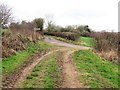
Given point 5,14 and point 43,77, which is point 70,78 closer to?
point 43,77

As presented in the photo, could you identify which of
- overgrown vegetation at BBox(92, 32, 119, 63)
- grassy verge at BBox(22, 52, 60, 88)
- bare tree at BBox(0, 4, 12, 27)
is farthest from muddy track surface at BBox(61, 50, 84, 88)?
bare tree at BBox(0, 4, 12, 27)

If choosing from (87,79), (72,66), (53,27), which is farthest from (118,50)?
(53,27)

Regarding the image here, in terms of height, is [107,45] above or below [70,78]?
above

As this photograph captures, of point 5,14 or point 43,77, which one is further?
point 5,14

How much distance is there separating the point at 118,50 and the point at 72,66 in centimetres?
1147

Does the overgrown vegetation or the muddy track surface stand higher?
the overgrown vegetation

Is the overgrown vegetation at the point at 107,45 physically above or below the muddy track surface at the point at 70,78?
above

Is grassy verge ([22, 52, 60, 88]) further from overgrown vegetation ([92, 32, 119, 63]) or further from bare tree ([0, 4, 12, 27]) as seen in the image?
bare tree ([0, 4, 12, 27])

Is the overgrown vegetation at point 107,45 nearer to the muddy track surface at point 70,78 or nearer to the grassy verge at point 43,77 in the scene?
the muddy track surface at point 70,78

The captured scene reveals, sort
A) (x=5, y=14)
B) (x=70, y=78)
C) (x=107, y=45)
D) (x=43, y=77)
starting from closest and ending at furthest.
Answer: (x=70, y=78), (x=43, y=77), (x=107, y=45), (x=5, y=14)

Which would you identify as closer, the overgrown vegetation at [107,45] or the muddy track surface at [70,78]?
the muddy track surface at [70,78]

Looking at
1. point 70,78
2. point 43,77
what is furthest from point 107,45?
point 43,77

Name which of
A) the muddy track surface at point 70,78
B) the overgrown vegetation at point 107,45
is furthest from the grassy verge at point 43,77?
the overgrown vegetation at point 107,45

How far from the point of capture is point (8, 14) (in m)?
44.3
